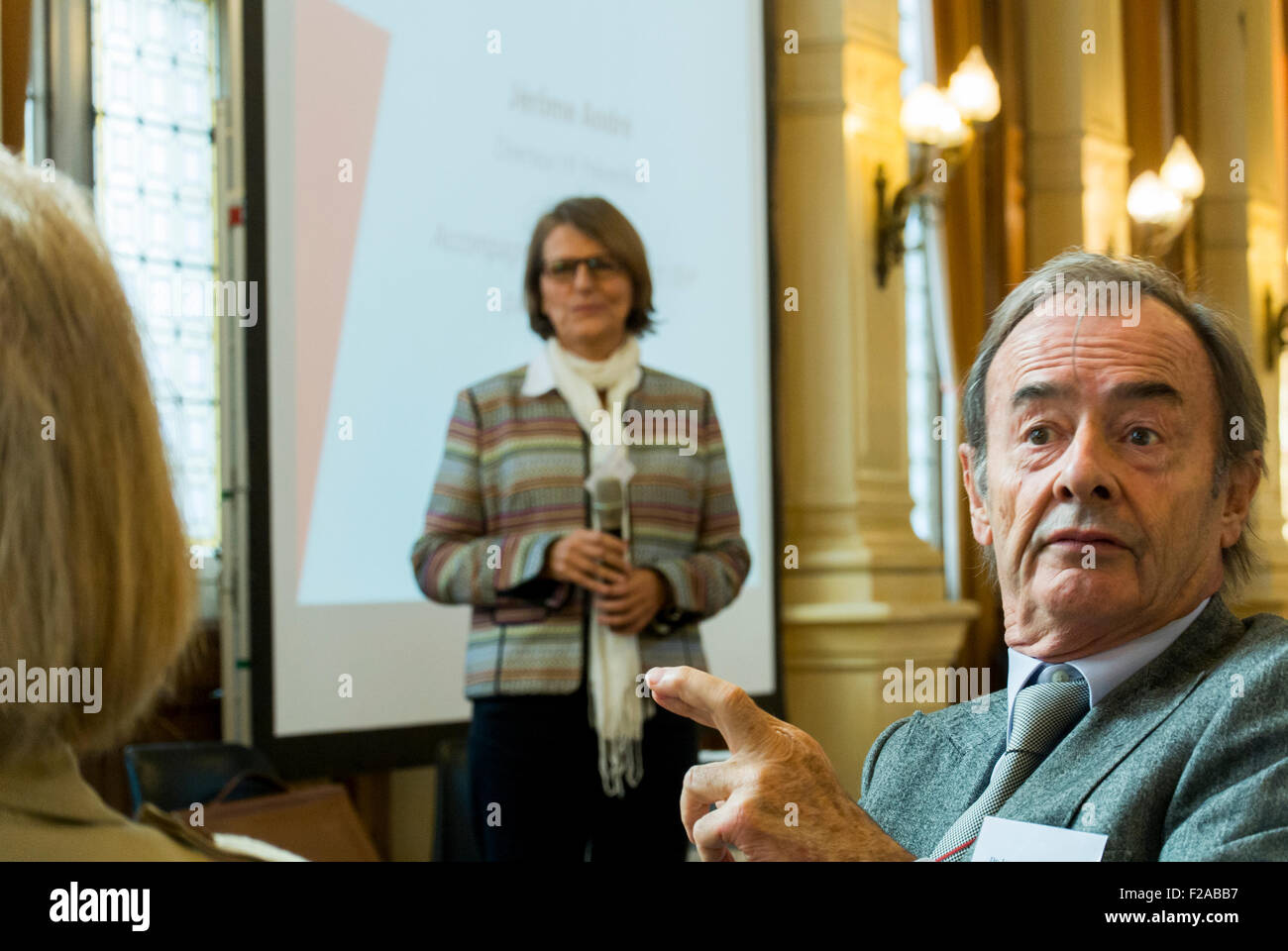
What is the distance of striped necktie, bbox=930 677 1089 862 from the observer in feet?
3.98

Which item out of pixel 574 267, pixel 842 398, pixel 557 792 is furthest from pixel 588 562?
pixel 842 398

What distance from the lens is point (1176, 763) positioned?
1084 mm

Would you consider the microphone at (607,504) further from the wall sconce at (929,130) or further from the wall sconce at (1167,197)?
the wall sconce at (1167,197)

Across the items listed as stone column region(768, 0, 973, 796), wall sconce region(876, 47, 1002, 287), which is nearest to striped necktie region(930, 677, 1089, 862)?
Answer: stone column region(768, 0, 973, 796)

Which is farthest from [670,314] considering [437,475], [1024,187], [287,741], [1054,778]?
[1054,778]

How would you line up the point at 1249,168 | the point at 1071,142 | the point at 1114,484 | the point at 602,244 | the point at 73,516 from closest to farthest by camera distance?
1. the point at 73,516
2. the point at 1114,484
3. the point at 602,244
4. the point at 1249,168
5. the point at 1071,142

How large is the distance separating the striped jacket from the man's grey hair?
180 cm

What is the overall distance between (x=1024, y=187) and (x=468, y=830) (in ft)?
13.0

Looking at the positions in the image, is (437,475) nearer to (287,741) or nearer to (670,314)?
(287,741)

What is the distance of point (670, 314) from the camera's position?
3975 mm

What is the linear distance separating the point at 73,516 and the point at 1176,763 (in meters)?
0.87

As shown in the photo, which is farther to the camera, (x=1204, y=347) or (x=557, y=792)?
(x=557, y=792)

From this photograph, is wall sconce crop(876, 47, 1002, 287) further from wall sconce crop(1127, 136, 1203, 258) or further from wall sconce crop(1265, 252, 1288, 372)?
wall sconce crop(1265, 252, 1288, 372)

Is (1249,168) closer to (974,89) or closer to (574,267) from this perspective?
(974,89)
